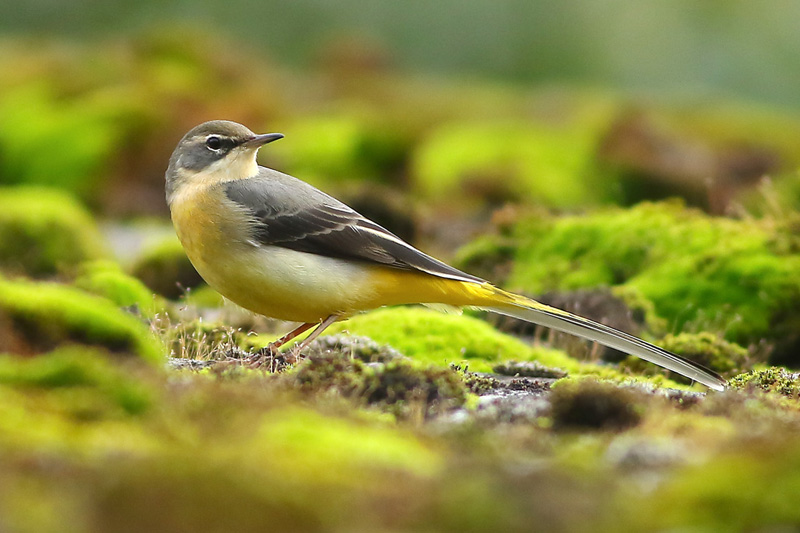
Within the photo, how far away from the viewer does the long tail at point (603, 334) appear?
28.6ft

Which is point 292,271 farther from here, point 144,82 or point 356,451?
point 144,82

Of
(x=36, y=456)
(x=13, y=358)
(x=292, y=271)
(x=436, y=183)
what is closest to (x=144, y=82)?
(x=436, y=183)

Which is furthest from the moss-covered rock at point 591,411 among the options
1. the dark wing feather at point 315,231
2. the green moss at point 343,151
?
the green moss at point 343,151

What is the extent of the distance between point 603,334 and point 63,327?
451 cm

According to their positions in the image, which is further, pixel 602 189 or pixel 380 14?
pixel 380 14

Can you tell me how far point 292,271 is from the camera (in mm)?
9164

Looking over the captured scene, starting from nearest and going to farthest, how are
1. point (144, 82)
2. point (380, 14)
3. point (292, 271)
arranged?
1. point (292, 271)
2. point (144, 82)
3. point (380, 14)

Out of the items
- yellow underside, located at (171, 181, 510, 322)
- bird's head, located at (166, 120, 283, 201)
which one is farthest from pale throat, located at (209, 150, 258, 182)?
yellow underside, located at (171, 181, 510, 322)

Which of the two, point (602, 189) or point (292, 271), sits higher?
point (602, 189)

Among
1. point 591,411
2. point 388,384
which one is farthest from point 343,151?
point 591,411

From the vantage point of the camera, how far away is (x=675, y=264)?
13.8 meters

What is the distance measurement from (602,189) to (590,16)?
32.5 m

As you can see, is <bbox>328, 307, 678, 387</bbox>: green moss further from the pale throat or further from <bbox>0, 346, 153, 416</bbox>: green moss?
<bbox>0, 346, 153, 416</bbox>: green moss

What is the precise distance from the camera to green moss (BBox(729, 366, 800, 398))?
28.7 ft
